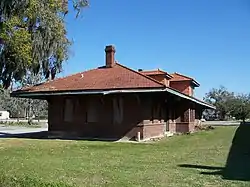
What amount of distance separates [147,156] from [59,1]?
11.0m

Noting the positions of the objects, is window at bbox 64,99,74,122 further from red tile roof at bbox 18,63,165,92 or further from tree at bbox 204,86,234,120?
tree at bbox 204,86,234,120

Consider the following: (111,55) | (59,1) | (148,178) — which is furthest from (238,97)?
(148,178)

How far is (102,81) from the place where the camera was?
23.2 m

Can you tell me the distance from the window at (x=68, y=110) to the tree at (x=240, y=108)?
60122 millimetres

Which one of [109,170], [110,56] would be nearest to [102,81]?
[110,56]

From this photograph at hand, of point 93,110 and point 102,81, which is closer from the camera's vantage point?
point 93,110

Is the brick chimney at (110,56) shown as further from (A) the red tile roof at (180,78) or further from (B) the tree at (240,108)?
(B) the tree at (240,108)

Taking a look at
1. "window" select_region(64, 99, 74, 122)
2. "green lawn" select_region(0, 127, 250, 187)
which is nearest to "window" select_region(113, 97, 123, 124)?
"window" select_region(64, 99, 74, 122)

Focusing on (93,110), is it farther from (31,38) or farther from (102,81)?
(31,38)

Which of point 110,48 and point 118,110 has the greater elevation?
point 110,48

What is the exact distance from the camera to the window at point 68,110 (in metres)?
23.7

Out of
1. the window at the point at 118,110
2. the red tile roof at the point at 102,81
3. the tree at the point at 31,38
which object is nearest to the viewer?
the tree at the point at 31,38

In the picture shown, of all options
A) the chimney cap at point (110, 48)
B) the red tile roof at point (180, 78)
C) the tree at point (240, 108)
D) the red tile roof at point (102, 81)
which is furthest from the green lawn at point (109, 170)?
the tree at point (240, 108)

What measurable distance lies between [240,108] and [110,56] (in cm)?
6330
